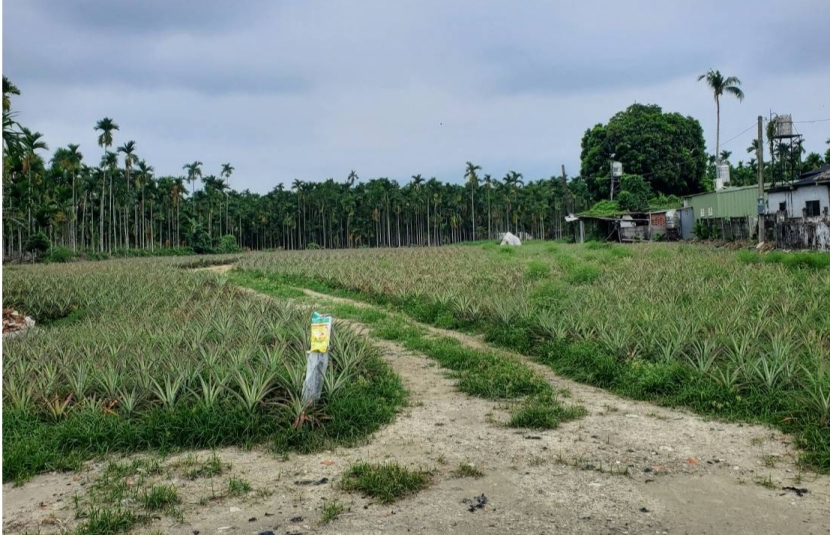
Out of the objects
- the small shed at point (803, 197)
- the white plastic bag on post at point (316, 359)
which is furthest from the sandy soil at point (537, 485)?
the small shed at point (803, 197)

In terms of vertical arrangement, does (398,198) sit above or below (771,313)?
above

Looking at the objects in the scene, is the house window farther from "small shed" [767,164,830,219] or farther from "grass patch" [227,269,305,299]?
"grass patch" [227,269,305,299]

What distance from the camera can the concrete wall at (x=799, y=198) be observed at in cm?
2983

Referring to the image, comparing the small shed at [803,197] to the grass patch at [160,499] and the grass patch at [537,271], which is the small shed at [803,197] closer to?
the grass patch at [537,271]

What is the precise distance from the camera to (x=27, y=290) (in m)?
18.8

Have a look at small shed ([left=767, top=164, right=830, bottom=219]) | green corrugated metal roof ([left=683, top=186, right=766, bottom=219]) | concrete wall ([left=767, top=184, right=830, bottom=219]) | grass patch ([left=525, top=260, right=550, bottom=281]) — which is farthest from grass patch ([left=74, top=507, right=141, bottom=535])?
green corrugated metal roof ([left=683, top=186, right=766, bottom=219])

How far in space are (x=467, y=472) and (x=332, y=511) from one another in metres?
1.25

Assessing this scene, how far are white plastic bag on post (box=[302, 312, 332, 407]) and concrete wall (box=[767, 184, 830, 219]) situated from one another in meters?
29.6

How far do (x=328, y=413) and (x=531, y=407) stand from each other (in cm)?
218

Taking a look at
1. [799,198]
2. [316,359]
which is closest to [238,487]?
[316,359]

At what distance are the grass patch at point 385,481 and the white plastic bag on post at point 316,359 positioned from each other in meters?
1.38

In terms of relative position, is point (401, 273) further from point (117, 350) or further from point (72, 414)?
point (72, 414)

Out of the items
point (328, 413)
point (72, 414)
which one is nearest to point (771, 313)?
point (328, 413)

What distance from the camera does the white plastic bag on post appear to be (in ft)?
21.3
